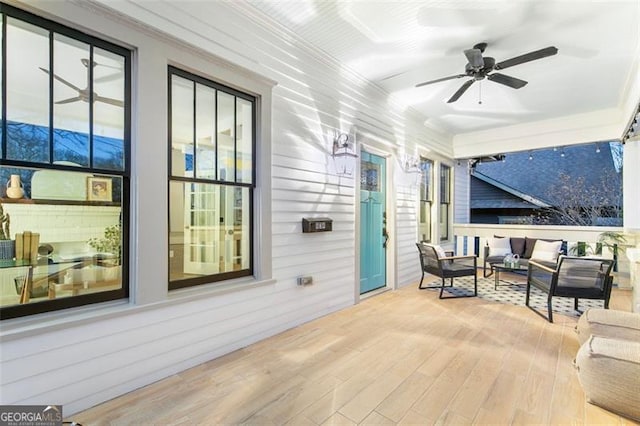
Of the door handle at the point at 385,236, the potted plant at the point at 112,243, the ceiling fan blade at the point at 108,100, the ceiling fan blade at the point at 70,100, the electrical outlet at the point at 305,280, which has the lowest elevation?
the electrical outlet at the point at 305,280

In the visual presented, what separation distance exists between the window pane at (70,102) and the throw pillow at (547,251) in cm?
703

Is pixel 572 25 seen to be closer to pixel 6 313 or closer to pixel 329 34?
Result: pixel 329 34

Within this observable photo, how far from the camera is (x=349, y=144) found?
441 centimetres

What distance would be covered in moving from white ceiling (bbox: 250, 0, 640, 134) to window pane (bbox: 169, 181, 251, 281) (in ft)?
6.28

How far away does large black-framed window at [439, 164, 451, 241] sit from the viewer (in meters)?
7.50

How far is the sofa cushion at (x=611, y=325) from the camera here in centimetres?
249

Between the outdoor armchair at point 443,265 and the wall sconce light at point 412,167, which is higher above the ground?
the wall sconce light at point 412,167

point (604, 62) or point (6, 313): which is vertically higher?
point (604, 62)

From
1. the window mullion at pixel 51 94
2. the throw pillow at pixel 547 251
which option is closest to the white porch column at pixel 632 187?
the throw pillow at pixel 547 251

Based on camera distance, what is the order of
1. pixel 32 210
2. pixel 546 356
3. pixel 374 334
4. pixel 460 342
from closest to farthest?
pixel 32 210
pixel 546 356
pixel 460 342
pixel 374 334

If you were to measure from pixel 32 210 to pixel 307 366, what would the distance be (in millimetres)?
2323

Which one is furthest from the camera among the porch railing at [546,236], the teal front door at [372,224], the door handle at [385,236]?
the porch railing at [546,236]

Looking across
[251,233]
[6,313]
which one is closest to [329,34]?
[251,233]

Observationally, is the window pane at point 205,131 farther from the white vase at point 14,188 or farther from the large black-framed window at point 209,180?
the white vase at point 14,188
